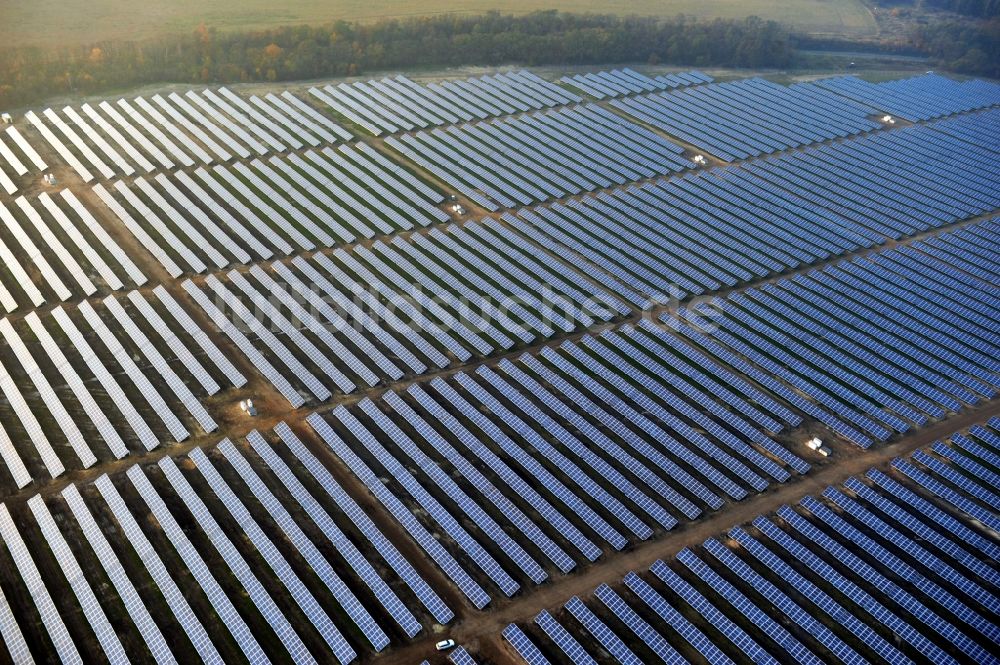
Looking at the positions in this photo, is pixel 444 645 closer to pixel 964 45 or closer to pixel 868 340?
pixel 868 340

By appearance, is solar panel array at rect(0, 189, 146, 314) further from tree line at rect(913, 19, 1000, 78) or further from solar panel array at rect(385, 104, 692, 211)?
tree line at rect(913, 19, 1000, 78)

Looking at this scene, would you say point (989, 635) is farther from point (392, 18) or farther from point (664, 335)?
point (392, 18)

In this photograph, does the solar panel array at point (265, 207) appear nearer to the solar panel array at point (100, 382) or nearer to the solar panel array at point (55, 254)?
the solar panel array at point (55, 254)

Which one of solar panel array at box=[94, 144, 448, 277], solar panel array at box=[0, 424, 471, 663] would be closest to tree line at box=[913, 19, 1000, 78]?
solar panel array at box=[94, 144, 448, 277]

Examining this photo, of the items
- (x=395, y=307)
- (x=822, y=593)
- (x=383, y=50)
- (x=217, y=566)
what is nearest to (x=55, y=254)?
(x=395, y=307)

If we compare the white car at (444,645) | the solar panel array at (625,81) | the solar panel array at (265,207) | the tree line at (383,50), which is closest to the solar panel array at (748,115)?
the solar panel array at (625,81)

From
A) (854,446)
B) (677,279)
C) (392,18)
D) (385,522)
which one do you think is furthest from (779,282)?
(392,18)
